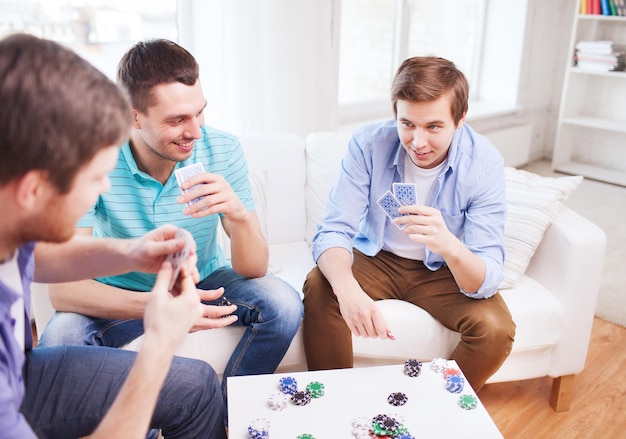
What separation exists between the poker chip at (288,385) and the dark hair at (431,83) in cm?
87

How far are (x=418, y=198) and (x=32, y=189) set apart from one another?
133cm

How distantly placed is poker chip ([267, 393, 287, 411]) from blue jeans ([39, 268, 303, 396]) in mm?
344

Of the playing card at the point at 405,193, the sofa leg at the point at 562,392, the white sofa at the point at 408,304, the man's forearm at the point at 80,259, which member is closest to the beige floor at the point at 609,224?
the sofa leg at the point at 562,392

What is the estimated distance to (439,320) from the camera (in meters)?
1.88

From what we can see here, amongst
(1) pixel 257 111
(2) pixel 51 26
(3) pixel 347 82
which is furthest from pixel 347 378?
(3) pixel 347 82

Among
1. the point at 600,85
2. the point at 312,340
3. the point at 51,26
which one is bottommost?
the point at 312,340

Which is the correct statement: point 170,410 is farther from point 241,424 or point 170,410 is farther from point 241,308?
point 241,308

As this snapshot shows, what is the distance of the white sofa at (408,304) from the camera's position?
6.10ft

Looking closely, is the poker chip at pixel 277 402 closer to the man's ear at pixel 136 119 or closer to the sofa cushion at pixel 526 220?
the man's ear at pixel 136 119

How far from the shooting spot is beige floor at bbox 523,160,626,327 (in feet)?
9.04

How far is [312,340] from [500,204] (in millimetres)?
710

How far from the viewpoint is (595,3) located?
168 inches

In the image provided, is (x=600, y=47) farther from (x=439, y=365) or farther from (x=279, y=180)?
(x=439, y=365)

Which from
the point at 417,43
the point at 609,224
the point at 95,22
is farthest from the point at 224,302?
the point at 417,43
